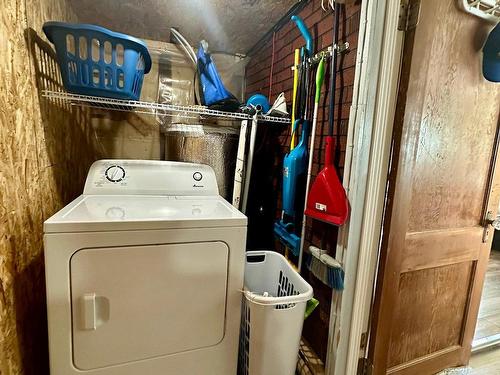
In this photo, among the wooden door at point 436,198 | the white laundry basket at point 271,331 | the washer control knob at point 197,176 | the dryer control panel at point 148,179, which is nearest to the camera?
the white laundry basket at point 271,331

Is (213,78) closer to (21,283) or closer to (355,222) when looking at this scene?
(355,222)

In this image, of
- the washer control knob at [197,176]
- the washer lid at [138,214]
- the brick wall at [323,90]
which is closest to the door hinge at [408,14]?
the brick wall at [323,90]

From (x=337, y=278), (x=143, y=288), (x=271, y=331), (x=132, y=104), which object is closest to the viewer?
(x=143, y=288)

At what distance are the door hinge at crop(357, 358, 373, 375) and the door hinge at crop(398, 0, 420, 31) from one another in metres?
1.70

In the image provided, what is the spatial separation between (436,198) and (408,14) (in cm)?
94

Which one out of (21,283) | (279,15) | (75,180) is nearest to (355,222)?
(21,283)

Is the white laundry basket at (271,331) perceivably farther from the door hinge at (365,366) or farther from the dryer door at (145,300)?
the door hinge at (365,366)

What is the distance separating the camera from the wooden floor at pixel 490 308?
2.23 metres

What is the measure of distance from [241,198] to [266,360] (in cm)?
102

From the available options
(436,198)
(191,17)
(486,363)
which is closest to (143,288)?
(436,198)

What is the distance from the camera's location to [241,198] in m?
1.94

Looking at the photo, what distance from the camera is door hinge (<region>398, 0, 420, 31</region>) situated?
122 cm

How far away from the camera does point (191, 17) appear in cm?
198

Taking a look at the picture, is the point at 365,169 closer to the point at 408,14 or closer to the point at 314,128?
the point at 314,128
